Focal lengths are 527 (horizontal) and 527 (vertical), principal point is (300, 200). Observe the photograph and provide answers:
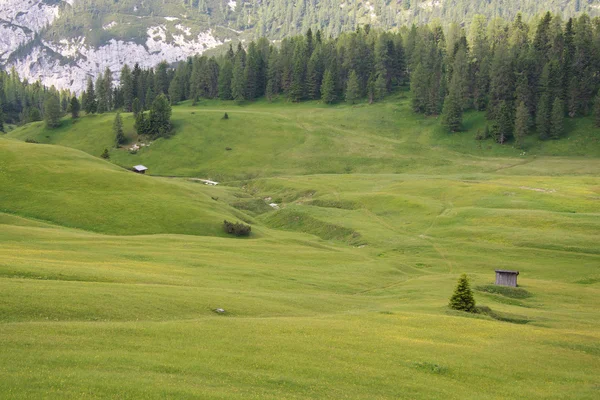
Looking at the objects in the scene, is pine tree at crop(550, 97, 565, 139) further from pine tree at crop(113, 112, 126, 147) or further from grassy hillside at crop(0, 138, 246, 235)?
pine tree at crop(113, 112, 126, 147)

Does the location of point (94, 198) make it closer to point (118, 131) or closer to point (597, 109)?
point (118, 131)

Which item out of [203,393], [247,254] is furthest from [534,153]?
[203,393]

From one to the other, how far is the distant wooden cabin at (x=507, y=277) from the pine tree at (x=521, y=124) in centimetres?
10754

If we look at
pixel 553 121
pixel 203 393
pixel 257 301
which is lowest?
pixel 257 301

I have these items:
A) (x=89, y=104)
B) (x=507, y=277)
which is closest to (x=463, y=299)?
(x=507, y=277)

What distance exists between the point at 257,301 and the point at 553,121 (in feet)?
461

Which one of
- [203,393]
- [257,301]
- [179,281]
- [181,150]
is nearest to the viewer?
[203,393]

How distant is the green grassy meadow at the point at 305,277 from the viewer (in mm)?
23359

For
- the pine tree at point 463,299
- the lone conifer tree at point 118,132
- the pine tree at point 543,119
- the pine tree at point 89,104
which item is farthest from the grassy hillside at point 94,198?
the pine tree at point 89,104

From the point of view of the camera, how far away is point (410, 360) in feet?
91.5

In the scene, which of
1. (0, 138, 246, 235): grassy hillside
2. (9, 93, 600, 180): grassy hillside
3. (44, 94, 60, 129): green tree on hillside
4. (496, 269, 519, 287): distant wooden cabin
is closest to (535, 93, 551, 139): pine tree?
(9, 93, 600, 180): grassy hillside

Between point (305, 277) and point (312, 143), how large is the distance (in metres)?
110

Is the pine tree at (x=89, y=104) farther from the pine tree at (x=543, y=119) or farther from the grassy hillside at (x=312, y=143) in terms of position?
the pine tree at (x=543, y=119)

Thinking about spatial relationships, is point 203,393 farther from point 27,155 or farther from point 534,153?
point 534,153
